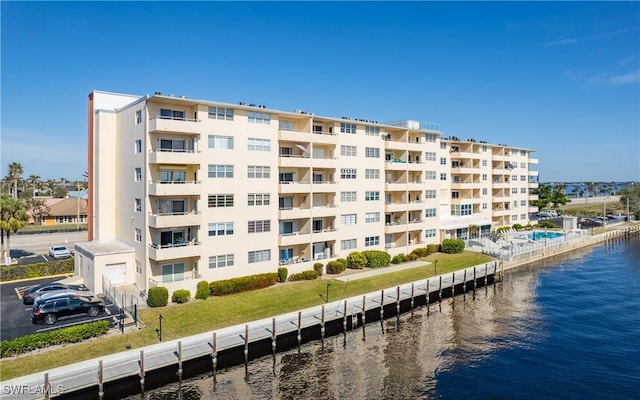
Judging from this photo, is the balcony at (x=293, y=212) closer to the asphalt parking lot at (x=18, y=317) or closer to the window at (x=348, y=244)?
the window at (x=348, y=244)

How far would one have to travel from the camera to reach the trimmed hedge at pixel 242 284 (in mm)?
41375

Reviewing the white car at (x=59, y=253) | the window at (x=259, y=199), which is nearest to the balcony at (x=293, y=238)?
the window at (x=259, y=199)

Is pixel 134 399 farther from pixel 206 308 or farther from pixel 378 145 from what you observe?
pixel 378 145

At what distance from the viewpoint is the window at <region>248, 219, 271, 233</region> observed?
45.3 metres

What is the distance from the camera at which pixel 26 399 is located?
2369 cm

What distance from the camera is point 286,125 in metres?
50.4

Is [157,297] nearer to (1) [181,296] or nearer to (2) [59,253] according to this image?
(1) [181,296]

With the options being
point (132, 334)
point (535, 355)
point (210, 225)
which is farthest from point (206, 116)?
point (535, 355)

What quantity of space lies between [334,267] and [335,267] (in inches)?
4.8

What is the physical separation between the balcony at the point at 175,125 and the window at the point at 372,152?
931 inches

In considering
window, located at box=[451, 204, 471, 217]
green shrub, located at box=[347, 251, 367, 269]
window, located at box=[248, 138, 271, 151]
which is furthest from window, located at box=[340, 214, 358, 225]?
window, located at box=[451, 204, 471, 217]

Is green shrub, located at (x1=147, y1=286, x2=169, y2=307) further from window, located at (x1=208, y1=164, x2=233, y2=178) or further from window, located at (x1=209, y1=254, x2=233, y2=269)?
window, located at (x1=208, y1=164, x2=233, y2=178)

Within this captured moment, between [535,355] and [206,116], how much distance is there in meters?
34.7

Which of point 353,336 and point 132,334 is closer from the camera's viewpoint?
point 132,334
